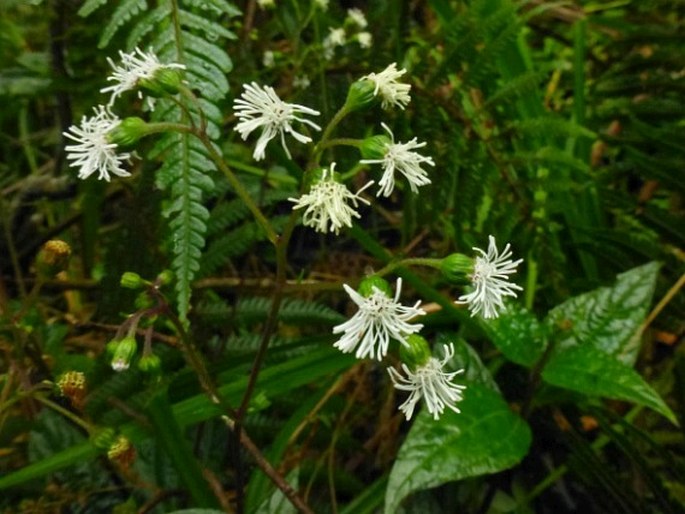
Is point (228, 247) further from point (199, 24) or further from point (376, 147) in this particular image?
point (376, 147)

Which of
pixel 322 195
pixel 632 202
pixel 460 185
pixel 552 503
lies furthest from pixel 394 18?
pixel 552 503

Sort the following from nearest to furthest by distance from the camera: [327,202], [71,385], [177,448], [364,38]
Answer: [327,202] < [71,385] < [177,448] < [364,38]

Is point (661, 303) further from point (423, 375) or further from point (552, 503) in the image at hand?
point (423, 375)

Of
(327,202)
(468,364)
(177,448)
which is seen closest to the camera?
(327,202)

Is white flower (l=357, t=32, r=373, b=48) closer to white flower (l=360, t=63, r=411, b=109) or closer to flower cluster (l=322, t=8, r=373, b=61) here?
flower cluster (l=322, t=8, r=373, b=61)

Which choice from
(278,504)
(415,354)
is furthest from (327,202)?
(278,504)

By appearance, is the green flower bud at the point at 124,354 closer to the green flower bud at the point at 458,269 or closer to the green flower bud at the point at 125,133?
the green flower bud at the point at 125,133
